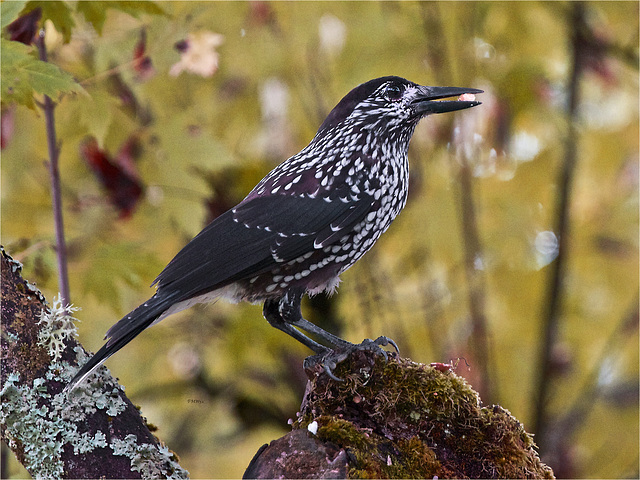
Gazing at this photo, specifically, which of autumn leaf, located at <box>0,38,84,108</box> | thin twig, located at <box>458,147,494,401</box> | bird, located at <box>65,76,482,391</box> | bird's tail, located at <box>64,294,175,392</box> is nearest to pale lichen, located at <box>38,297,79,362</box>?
bird's tail, located at <box>64,294,175,392</box>

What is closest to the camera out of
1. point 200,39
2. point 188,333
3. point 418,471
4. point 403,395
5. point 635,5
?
point 418,471

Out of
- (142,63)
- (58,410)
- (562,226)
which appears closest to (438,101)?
(562,226)

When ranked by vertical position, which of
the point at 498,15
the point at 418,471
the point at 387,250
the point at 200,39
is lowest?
the point at 418,471

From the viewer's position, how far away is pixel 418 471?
226cm

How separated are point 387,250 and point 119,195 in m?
2.06

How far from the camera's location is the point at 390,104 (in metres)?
3.64

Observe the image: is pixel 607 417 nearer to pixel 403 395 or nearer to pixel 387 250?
pixel 387 250

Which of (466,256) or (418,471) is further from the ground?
(466,256)

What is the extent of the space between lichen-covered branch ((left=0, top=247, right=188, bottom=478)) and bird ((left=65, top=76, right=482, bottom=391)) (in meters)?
0.40

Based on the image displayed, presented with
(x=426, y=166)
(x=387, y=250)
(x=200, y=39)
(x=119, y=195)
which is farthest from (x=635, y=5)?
(x=119, y=195)

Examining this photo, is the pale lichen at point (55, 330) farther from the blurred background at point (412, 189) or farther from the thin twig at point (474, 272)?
the thin twig at point (474, 272)

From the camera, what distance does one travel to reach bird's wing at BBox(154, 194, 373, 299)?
2.92m

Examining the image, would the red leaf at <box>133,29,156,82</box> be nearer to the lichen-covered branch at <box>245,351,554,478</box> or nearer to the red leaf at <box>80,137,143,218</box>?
the red leaf at <box>80,137,143,218</box>

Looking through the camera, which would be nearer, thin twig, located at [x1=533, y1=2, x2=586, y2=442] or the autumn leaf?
the autumn leaf
